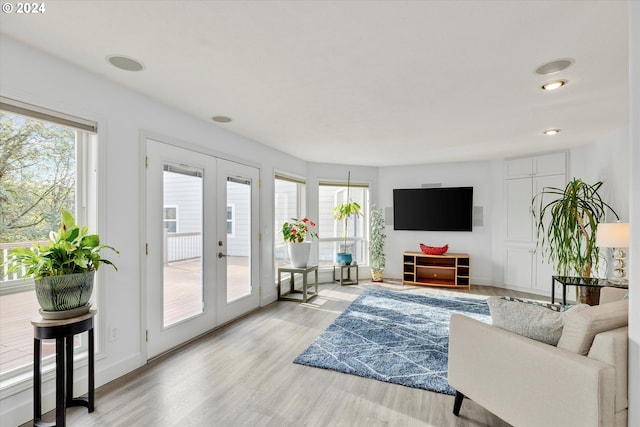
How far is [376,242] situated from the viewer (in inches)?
253

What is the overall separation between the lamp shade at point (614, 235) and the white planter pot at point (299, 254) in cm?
360

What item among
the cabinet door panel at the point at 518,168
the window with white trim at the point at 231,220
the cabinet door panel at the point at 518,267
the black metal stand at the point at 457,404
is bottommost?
the black metal stand at the point at 457,404

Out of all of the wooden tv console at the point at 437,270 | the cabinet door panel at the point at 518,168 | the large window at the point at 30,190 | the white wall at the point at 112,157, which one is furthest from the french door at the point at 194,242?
the cabinet door panel at the point at 518,168

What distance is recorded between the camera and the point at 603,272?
439cm

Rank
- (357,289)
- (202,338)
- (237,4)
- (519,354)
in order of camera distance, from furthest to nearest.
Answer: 1. (357,289)
2. (202,338)
3. (519,354)
4. (237,4)

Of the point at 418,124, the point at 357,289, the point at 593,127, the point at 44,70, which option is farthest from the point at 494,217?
the point at 44,70

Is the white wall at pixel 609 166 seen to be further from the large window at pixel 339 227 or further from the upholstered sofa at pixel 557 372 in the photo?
the large window at pixel 339 227

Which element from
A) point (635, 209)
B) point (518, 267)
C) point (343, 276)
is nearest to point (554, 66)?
point (635, 209)

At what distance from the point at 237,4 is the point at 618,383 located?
8.44 feet

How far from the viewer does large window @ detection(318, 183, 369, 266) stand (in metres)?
6.45

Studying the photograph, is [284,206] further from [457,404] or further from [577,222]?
[577,222]

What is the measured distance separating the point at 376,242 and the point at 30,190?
5.28m

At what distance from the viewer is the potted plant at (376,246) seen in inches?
253

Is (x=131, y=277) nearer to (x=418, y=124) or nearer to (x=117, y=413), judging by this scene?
(x=117, y=413)
